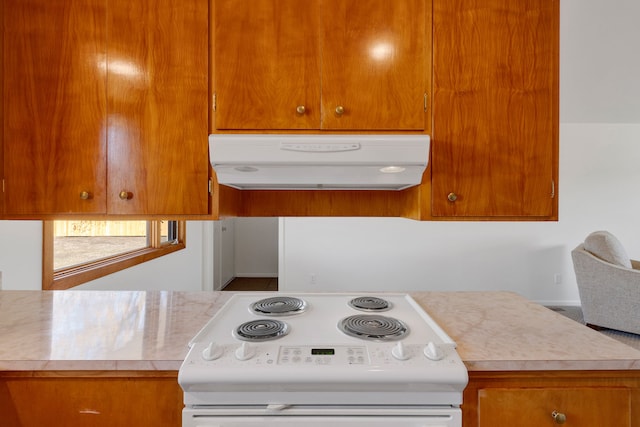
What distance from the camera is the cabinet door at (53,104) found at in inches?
49.3

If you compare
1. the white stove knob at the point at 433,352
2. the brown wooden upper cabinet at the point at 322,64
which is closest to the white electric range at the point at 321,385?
the white stove knob at the point at 433,352

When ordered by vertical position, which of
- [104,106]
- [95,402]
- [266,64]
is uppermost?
[266,64]

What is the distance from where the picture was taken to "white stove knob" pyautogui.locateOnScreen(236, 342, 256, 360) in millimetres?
937

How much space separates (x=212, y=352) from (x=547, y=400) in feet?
3.31

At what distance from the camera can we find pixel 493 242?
4.15 metres

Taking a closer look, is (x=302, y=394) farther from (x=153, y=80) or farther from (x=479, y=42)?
(x=479, y=42)

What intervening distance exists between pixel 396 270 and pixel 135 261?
2.93 metres

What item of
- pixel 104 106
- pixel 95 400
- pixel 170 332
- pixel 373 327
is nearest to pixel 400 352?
pixel 373 327

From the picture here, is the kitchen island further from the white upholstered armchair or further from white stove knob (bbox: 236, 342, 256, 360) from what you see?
the white upholstered armchair

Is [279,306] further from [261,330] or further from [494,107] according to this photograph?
[494,107]

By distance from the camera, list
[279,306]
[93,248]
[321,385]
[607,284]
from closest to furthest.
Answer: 1. [321,385]
2. [279,306]
3. [93,248]
4. [607,284]

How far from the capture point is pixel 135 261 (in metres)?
2.88

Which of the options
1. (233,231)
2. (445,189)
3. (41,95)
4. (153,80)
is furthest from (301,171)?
(233,231)

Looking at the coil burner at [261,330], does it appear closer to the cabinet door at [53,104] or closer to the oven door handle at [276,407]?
the oven door handle at [276,407]
